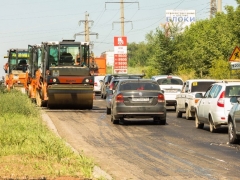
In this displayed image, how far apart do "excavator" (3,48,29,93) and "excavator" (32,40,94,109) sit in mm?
13195

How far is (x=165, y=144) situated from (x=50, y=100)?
19233mm

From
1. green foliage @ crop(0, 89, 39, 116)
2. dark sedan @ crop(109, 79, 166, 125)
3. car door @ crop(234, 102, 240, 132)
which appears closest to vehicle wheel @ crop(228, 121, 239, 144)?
car door @ crop(234, 102, 240, 132)

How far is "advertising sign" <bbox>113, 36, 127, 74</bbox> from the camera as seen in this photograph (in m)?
79.2

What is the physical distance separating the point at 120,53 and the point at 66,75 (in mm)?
42232

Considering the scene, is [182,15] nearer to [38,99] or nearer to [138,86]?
[38,99]

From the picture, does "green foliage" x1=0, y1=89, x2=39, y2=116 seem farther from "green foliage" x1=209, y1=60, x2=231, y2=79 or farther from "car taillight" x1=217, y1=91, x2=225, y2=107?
"green foliage" x1=209, y1=60, x2=231, y2=79

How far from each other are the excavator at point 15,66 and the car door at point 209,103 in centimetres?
2878

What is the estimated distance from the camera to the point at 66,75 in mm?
39188

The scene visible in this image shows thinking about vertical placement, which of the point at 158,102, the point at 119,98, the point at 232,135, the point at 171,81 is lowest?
the point at 232,135

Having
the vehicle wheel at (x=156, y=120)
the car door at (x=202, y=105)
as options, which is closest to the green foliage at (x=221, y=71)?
the vehicle wheel at (x=156, y=120)

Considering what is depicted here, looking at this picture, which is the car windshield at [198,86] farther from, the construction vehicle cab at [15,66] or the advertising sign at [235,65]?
the construction vehicle cab at [15,66]

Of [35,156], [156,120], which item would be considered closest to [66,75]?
[156,120]

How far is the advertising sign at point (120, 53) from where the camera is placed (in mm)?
79188

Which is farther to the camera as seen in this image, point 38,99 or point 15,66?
point 15,66
